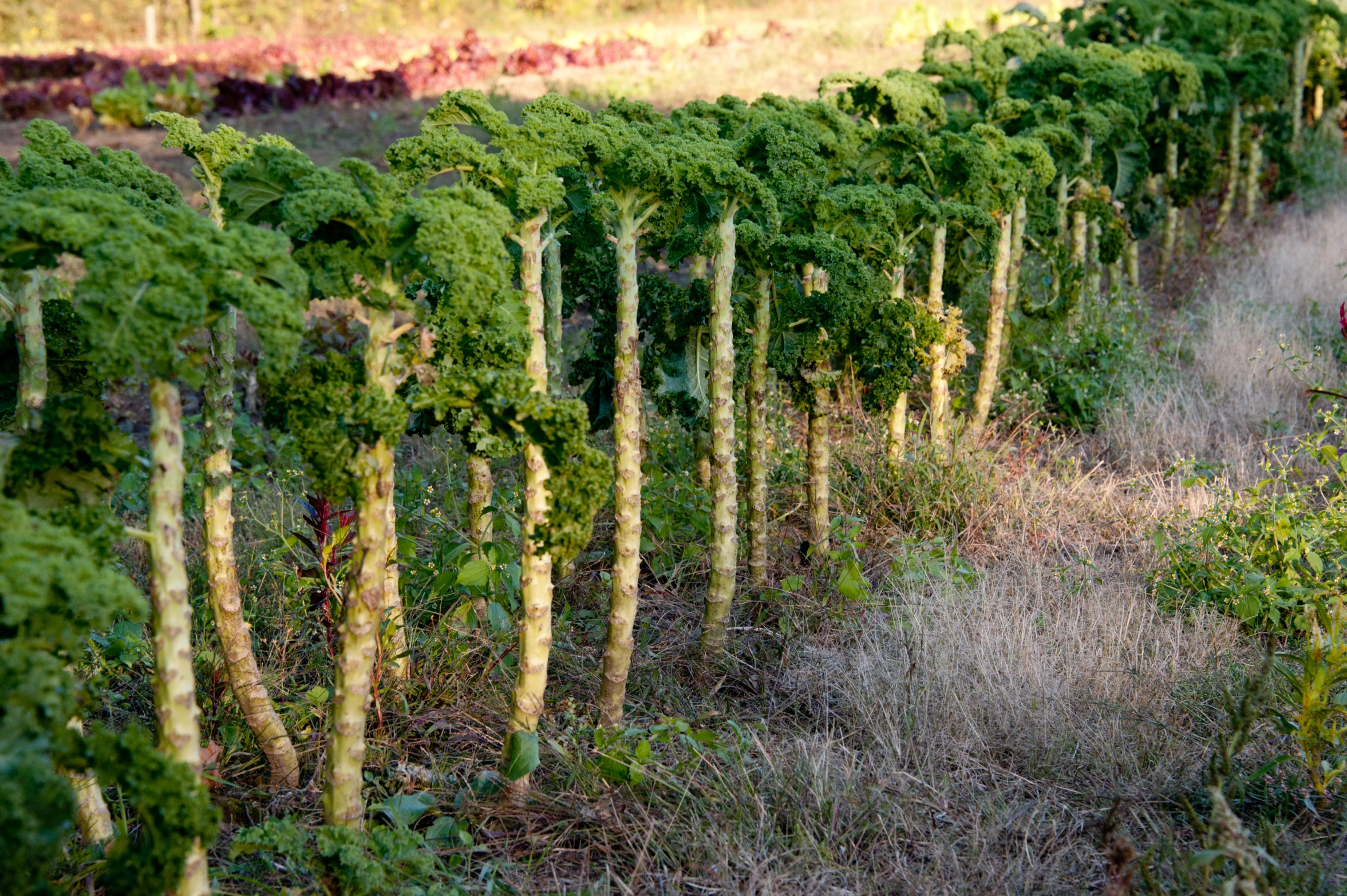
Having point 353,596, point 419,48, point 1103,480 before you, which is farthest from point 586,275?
point 419,48

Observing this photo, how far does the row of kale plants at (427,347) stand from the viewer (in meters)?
1.98

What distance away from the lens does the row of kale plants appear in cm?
198

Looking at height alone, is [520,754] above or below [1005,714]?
above

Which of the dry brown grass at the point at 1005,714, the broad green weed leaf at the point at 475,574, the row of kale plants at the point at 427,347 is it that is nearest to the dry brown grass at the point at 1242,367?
the dry brown grass at the point at 1005,714

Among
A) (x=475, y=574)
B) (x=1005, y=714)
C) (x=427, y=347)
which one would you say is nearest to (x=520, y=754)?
(x=475, y=574)

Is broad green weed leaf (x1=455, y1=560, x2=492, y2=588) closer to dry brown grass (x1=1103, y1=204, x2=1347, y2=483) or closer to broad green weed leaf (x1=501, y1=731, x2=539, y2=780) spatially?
broad green weed leaf (x1=501, y1=731, x2=539, y2=780)

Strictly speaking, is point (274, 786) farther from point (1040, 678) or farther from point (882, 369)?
point (882, 369)

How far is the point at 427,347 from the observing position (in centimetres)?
526

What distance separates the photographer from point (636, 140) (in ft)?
9.65

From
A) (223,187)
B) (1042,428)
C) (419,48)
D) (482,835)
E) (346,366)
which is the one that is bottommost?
(482,835)

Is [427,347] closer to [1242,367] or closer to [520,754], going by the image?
[520,754]

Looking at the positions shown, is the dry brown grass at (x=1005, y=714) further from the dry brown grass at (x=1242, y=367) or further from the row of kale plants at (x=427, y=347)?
the row of kale plants at (x=427, y=347)

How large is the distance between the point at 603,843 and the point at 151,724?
137 centimetres

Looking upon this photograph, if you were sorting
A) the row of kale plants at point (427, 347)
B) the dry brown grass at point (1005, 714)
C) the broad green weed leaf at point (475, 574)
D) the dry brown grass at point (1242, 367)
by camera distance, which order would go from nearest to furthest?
the row of kale plants at point (427, 347) < the dry brown grass at point (1005, 714) < the broad green weed leaf at point (475, 574) < the dry brown grass at point (1242, 367)
